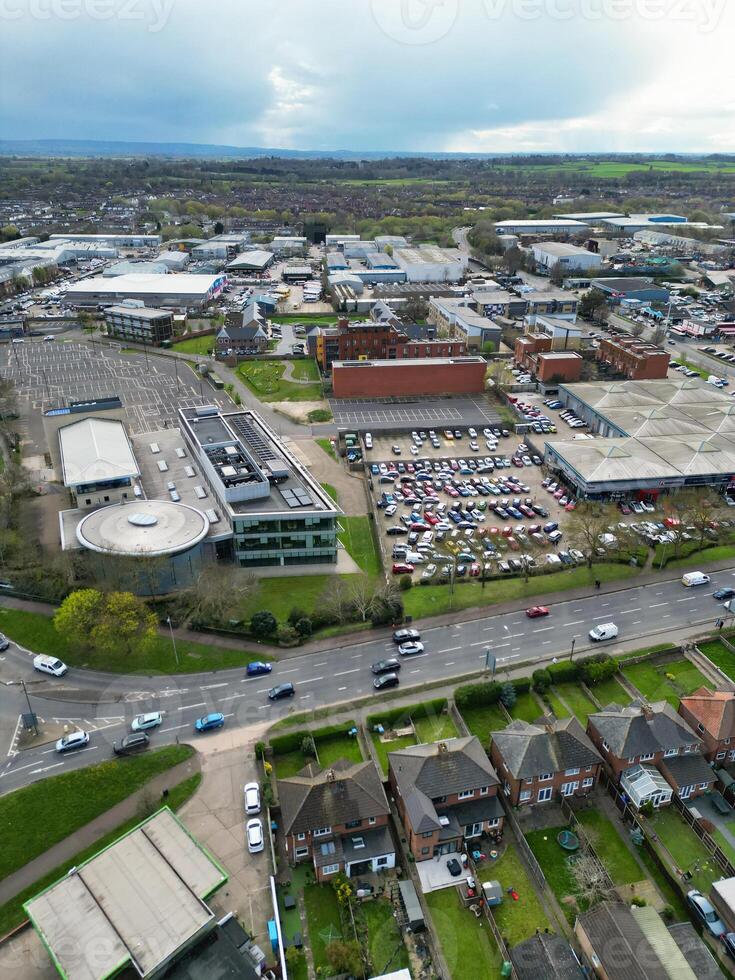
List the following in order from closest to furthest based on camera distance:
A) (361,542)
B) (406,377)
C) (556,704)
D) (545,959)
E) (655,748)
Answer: (545,959), (655,748), (556,704), (361,542), (406,377)

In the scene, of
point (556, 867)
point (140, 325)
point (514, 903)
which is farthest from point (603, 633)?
point (140, 325)

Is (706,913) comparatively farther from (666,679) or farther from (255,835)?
(255,835)

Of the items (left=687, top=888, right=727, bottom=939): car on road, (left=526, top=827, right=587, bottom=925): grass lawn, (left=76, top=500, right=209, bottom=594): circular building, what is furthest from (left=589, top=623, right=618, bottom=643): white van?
(left=76, top=500, right=209, bottom=594): circular building

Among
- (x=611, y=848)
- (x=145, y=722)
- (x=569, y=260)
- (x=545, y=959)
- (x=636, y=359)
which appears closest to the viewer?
(x=545, y=959)

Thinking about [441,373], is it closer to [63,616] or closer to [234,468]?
[234,468]

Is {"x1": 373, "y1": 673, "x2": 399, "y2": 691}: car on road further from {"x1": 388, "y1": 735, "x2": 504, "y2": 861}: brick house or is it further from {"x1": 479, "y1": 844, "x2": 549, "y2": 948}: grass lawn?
{"x1": 479, "y1": 844, "x2": 549, "y2": 948}: grass lawn

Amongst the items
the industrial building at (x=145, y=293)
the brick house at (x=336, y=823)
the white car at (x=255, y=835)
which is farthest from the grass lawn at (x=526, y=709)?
the industrial building at (x=145, y=293)
